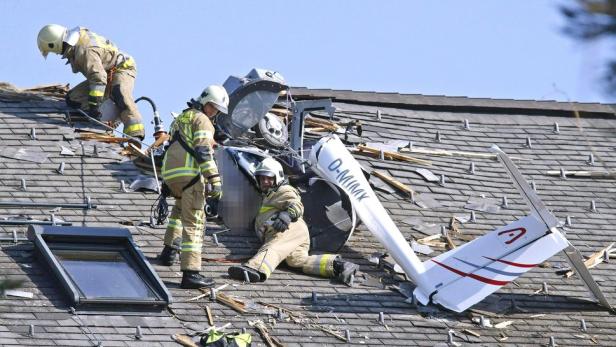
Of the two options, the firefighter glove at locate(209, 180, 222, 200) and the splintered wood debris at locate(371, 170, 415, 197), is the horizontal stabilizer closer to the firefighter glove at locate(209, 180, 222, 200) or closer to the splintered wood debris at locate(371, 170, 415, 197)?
the splintered wood debris at locate(371, 170, 415, 197)

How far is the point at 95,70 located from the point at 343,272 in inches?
198

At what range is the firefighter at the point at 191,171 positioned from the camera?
14758mm

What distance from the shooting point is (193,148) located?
1497 cm

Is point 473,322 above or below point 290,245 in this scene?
below

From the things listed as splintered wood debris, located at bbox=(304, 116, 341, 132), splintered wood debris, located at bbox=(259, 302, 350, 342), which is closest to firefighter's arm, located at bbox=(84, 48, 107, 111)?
splintered wood debris, located at bbox=(304, 116, 341, 132)

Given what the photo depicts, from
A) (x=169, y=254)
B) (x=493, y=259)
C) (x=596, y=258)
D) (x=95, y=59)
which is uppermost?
(x=95, y=59)

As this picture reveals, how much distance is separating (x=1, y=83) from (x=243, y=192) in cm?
413

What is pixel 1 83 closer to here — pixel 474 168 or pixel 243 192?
pixel 243 192

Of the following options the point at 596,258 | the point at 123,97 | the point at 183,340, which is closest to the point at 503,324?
the point at 596,258

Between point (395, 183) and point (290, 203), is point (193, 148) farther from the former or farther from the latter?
point (395, 183)

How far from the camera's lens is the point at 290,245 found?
15.3 metres

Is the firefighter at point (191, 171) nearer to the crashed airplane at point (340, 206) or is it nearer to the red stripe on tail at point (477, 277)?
the crashed airplane at point (340, 206)

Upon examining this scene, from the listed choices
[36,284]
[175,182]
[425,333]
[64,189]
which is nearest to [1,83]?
[64,189]

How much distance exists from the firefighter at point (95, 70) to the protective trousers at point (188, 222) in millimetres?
3340
